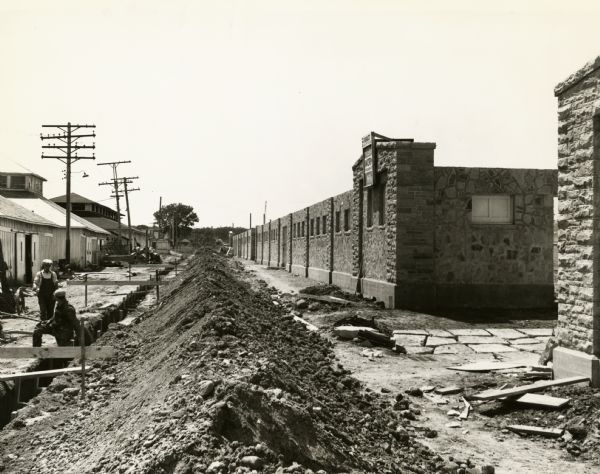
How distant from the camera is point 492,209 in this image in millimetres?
15648

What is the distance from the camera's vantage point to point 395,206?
50.0 feet

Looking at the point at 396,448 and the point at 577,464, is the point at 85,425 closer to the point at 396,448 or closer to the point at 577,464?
the point at 396,448

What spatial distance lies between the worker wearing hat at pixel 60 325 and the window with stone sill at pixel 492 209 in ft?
31.6

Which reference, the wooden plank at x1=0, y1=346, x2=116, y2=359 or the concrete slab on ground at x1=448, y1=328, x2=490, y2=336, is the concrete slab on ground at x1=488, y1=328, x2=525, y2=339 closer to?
the concrete slab on ground at x1=448, y1=328, x2=490, y2=336

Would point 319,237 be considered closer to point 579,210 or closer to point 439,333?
point 439,333

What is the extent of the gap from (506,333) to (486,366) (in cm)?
350

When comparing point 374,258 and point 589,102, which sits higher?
point 589,102

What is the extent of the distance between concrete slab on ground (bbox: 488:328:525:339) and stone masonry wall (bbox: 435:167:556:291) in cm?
327

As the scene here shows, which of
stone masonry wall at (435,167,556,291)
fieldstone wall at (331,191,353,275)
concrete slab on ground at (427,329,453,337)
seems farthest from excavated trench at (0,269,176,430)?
stone masonry wall at (435,167,556,291)

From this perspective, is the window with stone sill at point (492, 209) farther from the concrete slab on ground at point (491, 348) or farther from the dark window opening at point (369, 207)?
the concrete slab on ground at point (491, 348)

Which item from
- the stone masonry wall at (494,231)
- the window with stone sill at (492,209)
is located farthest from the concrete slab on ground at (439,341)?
the window with stone sill at (492,209)

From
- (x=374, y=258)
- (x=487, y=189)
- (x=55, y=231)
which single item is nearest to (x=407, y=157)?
(x=487, y=189)

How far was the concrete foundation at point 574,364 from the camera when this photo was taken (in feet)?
21.9

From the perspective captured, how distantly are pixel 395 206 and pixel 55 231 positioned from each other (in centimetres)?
2721
